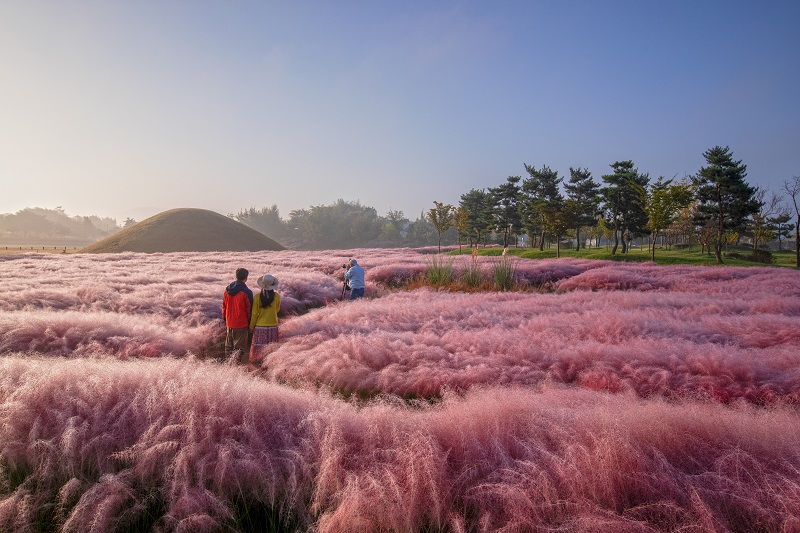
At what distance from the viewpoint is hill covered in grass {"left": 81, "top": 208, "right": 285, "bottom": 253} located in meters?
58.2

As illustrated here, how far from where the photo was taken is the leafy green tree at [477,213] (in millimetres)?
67550

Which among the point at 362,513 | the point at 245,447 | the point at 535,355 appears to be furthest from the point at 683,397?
the point at 245,447

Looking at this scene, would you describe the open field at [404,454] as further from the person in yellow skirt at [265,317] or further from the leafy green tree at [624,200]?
the leafy green tree at [624,200]

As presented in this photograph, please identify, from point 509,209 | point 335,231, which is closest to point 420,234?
point 335,231

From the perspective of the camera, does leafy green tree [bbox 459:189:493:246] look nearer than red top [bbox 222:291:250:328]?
No

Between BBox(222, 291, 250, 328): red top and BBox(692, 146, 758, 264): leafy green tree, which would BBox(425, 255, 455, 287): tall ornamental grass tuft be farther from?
BBox(692, 146, 758, 264): leafy green tree

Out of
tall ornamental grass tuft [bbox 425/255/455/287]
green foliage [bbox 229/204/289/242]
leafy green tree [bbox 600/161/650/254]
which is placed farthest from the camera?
green foliage [bbox 229/204/289/242]

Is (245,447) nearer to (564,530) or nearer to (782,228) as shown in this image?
(564,530)

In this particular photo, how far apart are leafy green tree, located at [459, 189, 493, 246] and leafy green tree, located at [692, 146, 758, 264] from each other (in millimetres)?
31475

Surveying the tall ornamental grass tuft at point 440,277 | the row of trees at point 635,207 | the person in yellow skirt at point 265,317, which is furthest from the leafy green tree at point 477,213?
the person in yellow skirt at point 265,317

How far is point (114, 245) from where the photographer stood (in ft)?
187

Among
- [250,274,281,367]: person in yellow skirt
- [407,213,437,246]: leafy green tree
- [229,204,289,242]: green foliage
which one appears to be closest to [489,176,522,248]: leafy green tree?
[407,213,437,246]: leafy green tree

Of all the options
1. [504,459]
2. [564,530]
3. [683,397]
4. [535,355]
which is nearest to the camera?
[564,530]

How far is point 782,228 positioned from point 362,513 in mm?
93554
